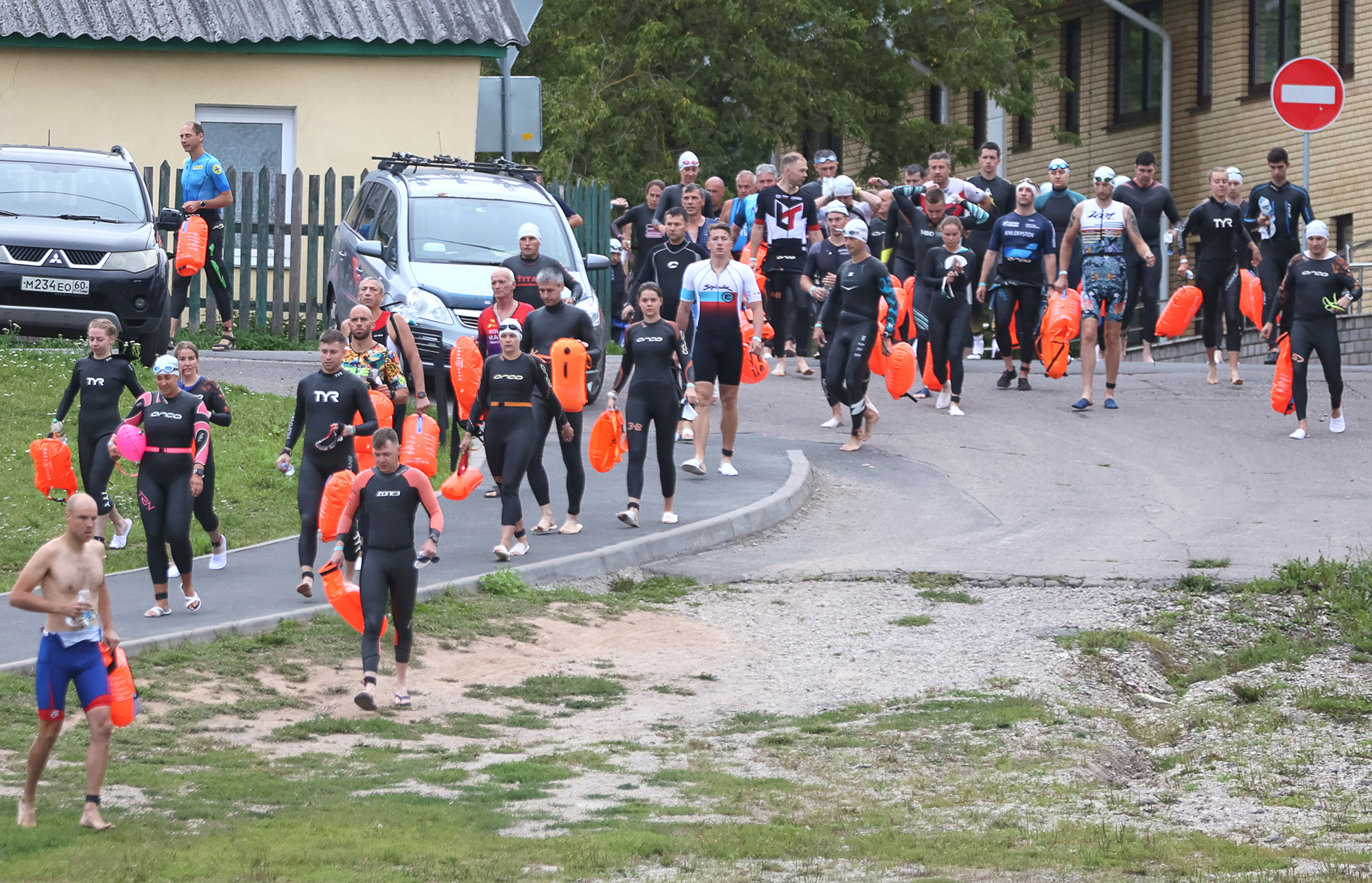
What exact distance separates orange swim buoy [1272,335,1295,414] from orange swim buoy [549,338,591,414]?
7.17 meters

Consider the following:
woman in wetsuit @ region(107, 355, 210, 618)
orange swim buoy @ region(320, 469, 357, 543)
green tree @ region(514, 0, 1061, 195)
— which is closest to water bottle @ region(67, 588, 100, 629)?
woman in wetsuit @ region(107, 355, 210, 618)

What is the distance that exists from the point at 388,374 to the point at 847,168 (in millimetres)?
27082

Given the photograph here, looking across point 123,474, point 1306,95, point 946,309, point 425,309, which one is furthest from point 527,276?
point 1306,95

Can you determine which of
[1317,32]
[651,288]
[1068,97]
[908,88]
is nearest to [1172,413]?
[651,288]

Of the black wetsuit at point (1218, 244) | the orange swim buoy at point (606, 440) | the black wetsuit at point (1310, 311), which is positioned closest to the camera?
the orange swim buoy at point (606, 440)

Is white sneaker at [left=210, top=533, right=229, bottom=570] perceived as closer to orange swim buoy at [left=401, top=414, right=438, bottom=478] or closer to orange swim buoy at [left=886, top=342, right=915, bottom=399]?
orange swim buoy at [left=401, top=414, right=438, bottom=478]

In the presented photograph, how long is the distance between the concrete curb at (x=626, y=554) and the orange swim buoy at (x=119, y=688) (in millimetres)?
2205

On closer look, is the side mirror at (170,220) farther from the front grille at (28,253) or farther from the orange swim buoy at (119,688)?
the orange swim buoy at (119,688)

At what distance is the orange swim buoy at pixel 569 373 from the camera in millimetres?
14992

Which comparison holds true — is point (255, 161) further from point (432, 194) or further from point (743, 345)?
point (743, 345)

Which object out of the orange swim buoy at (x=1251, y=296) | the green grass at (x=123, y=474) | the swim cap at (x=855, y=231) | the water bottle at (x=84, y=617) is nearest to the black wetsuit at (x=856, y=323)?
the swim cap at (x=855, y=231)

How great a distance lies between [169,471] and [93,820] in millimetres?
4656

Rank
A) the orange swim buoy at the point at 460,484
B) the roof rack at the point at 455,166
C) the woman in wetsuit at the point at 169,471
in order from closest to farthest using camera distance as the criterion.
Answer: the woman in wetsuit at the point at 169,471 < the orange swim buoy at the point at 460,484 < the roof rack at the point at 455,166

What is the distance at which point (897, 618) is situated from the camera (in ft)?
42.3
